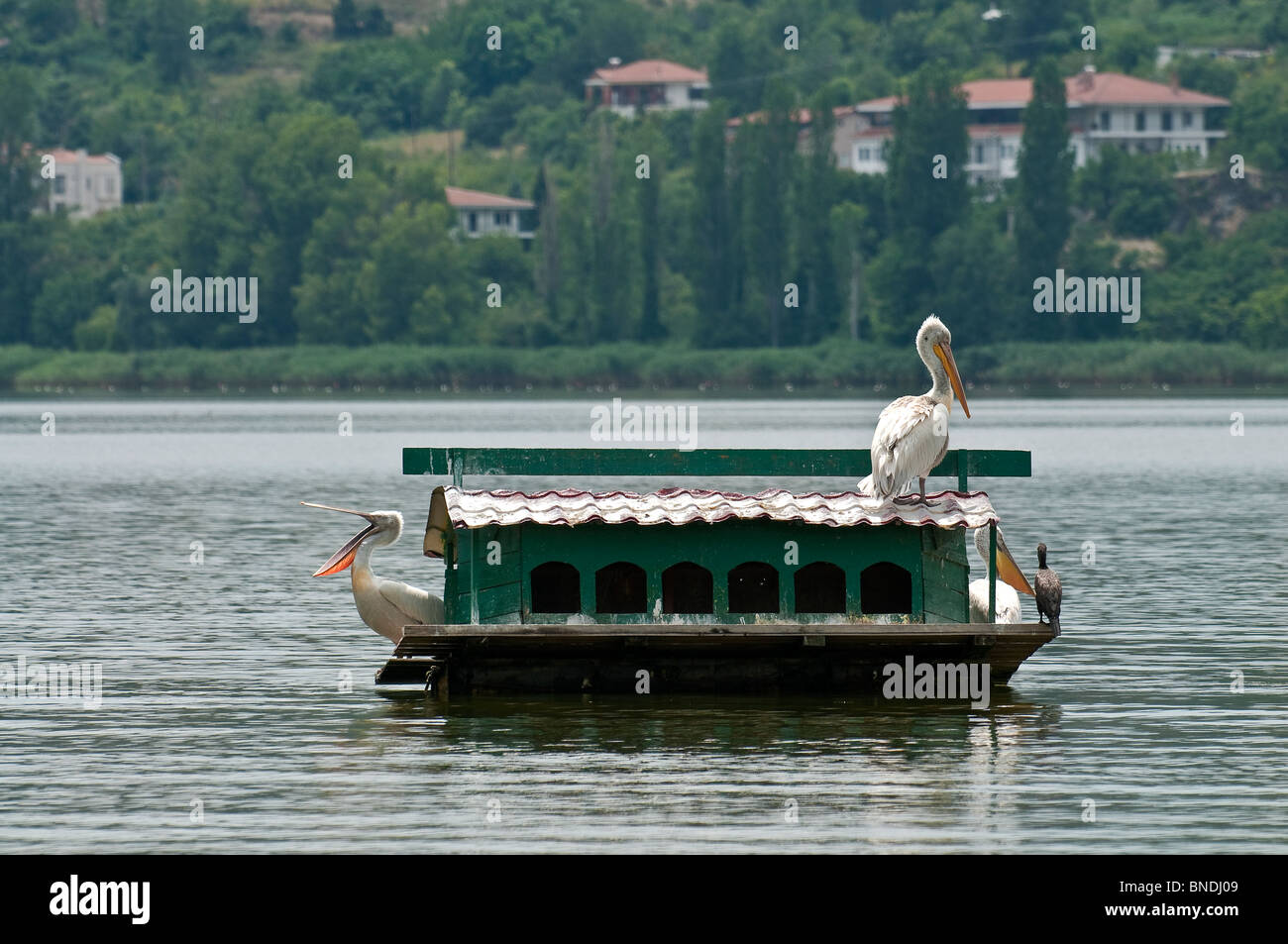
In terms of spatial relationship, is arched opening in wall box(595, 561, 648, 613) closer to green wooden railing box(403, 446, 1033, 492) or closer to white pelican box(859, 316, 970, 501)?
green wooden railing box(403, 446, 1033, 492)

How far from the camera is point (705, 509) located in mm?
24625

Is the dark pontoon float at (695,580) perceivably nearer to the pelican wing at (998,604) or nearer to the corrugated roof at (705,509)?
the corrugated roof at (705,509)

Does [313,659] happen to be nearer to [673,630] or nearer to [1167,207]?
[673,630]

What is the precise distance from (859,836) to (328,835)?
4.09 m

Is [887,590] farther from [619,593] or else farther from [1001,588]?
[619,593]

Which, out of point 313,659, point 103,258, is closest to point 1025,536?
point 313,659

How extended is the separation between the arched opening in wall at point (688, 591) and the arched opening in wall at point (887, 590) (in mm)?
1548

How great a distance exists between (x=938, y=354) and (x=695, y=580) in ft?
11.6

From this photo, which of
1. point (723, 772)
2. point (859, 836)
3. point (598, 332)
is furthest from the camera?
point (598, 332)

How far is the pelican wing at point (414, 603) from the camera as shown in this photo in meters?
25.8

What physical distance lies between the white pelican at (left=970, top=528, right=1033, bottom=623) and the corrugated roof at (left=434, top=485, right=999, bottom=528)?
59 cm

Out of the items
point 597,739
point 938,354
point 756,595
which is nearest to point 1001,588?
point 938,354

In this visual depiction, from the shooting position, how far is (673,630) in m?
24.0

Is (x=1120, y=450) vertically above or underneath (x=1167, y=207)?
underneath
